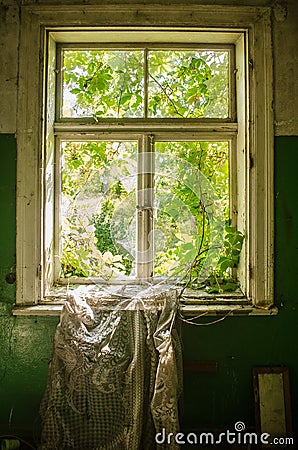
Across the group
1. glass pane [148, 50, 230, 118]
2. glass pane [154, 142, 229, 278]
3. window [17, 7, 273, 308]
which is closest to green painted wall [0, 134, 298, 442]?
window [17, 7, 273, 308]

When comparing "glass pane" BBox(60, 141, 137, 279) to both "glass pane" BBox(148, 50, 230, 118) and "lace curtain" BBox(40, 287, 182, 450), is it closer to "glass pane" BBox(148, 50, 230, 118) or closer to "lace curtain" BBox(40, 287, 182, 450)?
"glass pane" BBox(148, 50, 230, 118)

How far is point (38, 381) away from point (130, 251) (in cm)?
95

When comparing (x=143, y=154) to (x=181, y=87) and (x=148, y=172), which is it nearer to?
(x=148, y=172)

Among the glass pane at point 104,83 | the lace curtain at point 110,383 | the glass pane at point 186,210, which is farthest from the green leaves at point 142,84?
the lace curtain at point 110,383

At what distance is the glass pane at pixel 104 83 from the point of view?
337cm

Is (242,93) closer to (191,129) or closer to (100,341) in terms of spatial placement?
(191,129)

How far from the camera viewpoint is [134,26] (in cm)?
315

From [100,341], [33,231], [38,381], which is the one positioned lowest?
[38,381]

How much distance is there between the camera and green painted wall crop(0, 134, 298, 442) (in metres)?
3.14

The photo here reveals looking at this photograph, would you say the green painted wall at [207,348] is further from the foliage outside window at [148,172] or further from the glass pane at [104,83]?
the glass pane at [104,83]

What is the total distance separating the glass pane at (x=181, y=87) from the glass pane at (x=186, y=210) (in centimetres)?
21

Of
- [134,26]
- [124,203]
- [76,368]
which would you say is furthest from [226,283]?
[134,26]

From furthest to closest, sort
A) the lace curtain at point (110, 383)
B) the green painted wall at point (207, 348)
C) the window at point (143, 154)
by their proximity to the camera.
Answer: the window at point (143, 154)
the green painted wall at point (207, 348)
the lace curtain at point (110, 383)

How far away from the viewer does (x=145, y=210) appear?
335cm
